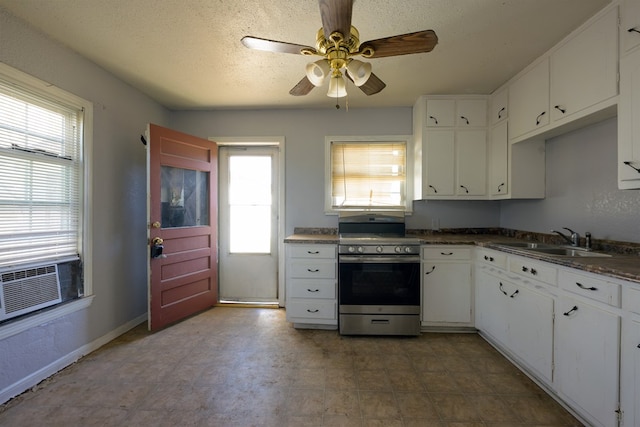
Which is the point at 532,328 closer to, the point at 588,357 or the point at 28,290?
the point at 588,357

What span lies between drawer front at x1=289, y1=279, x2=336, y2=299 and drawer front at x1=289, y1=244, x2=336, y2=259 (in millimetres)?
250

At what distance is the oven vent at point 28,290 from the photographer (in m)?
1.68

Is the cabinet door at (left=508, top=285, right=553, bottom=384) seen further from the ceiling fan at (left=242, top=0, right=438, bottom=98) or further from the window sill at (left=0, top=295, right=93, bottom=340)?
the window sill at (left=0, top=295, right=93, bottom=340)

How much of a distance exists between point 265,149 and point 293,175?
0.52 m

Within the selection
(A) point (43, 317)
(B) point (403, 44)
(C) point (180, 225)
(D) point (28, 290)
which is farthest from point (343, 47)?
(A) point (43, 317)

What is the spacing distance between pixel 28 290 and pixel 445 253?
3296mm

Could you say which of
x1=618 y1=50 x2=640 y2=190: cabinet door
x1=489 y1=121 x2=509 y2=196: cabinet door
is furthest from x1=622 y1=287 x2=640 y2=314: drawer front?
x1=489 y1=121 x2=509 y2=196: cabinet door

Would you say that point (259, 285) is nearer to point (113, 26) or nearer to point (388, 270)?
point (388, 270)

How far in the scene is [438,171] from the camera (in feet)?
9.39

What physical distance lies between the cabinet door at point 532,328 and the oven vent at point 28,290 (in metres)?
3.43

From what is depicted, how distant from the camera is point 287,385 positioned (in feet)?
6.04

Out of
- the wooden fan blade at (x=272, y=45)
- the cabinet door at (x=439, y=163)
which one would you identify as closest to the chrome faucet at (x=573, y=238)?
the cabinet door at (x=439, y=163)

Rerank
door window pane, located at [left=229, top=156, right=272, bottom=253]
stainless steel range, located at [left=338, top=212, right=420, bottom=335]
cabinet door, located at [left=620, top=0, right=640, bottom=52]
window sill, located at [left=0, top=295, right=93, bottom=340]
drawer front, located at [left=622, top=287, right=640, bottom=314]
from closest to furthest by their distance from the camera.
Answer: drawer front, located at [left=622, top=287, right=640, bottom=314] → cabinet door, located at [left=620, top=0, right=640, bottom=52] → window sill, located at [left=0, top=295, right=93, bottom=340] → stainless steel range, located at [left=338, top=212, right=420, bottom=335] → door window pane, located at [left=229, top=156, right=272, bottom=253]

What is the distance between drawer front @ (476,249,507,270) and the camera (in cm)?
216
